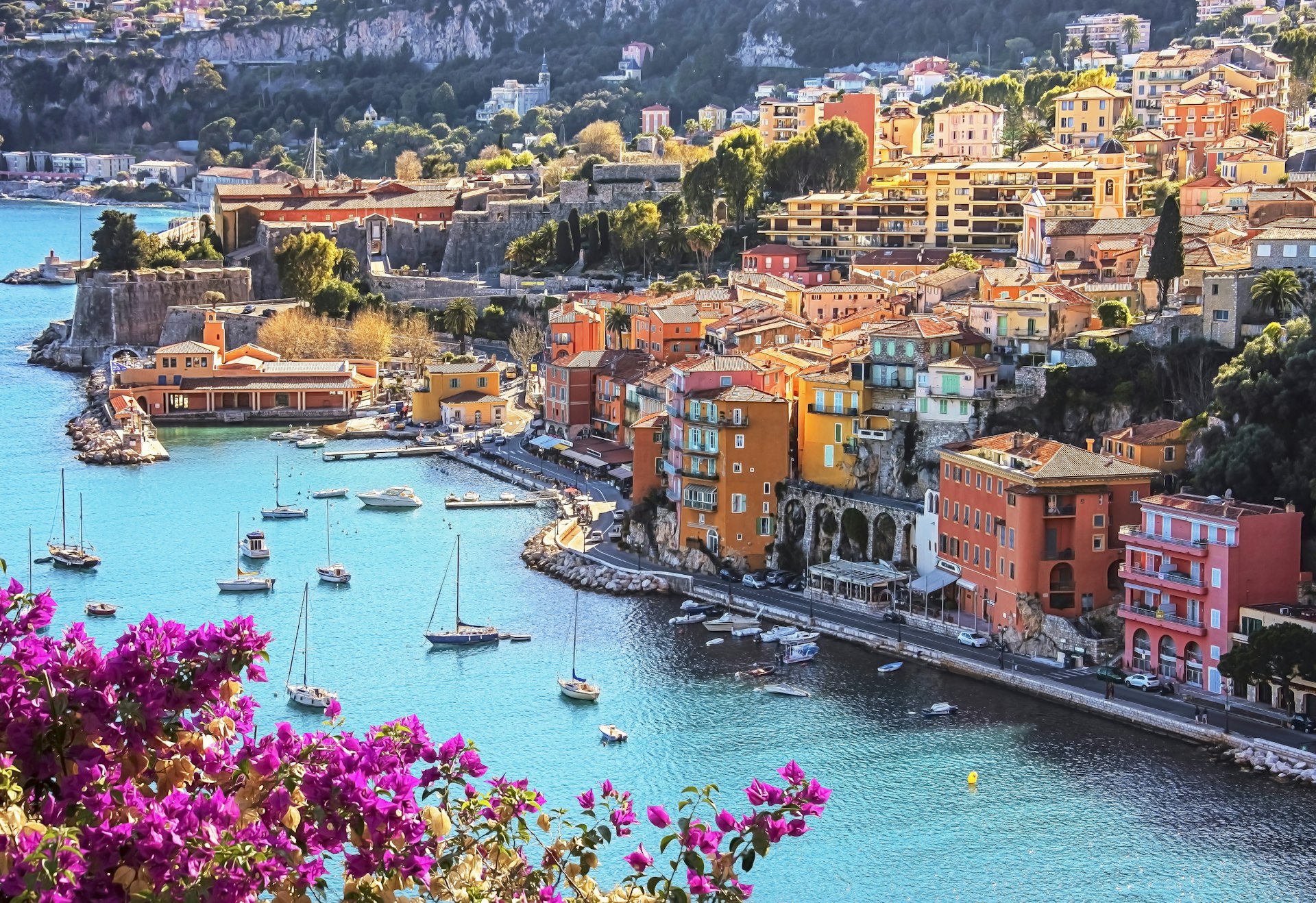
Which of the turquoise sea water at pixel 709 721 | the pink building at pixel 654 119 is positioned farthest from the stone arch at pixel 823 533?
the pink building at pixel 654 119

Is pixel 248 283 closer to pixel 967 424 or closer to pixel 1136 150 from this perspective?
pixel 1136 150

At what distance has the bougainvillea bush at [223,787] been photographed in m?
5.30

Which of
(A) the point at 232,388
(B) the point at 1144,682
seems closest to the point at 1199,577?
(B) the point at 1144,682

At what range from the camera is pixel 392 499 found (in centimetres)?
3384

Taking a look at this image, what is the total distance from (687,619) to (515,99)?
6995 cm

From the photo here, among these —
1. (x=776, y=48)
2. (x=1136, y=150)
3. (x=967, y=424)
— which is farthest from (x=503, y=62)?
(x=967, y=424)

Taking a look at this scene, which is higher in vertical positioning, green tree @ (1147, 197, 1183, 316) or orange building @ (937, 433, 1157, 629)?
green tree @ (1147, 197, 1183, 316)

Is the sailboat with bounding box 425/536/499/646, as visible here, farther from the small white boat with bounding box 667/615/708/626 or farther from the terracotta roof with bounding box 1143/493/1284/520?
the terracotta roof with bounding box 1143/493/1284/520

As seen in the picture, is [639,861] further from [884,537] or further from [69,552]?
[69,552]

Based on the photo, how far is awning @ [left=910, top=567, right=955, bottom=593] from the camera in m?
→ 26.2

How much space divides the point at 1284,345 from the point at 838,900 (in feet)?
36.7

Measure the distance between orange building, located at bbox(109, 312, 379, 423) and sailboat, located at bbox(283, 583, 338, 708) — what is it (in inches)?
653

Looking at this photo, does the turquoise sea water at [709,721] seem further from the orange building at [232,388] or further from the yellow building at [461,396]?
the orange building at [232,388]

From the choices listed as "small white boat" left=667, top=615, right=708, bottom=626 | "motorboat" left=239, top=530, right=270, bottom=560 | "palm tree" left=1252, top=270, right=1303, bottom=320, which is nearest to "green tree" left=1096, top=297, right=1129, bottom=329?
"palm tree" left=1252, top=270, right=1303, bottom=320
